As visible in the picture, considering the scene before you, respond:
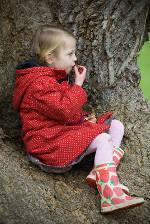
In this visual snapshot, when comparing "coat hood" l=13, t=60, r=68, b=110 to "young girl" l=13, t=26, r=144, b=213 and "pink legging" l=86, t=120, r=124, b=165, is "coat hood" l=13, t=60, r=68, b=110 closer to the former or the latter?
"young girl" l=13, t=26, r=144, b=213

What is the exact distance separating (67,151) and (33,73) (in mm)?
522

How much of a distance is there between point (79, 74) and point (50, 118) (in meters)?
0.40

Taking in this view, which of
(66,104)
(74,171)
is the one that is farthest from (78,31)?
(74,171)

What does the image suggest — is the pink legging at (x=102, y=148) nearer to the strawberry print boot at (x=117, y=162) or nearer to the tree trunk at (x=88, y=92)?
the strawberry print boot at (x=117, y=162)

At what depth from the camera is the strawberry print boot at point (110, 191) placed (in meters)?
1.33

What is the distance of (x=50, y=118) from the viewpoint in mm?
1644

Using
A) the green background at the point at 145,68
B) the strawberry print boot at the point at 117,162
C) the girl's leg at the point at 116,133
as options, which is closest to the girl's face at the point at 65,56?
the girl's leg at the point at 116,133

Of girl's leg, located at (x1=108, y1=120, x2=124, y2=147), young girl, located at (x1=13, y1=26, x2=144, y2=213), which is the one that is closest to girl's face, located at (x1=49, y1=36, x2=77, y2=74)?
young girl, located at (x1=13, y1=26, x2=144, y2=213)

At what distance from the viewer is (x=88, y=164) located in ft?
5.79

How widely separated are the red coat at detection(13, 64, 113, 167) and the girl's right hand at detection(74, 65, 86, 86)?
→ 118 mm

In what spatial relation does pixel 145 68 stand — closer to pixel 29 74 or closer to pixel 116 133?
pixel 116 133

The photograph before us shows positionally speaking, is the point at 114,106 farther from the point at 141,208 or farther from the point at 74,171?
the point at 141,208

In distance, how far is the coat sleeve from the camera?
1.55 m

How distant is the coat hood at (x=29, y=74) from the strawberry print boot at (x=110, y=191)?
638 mm
